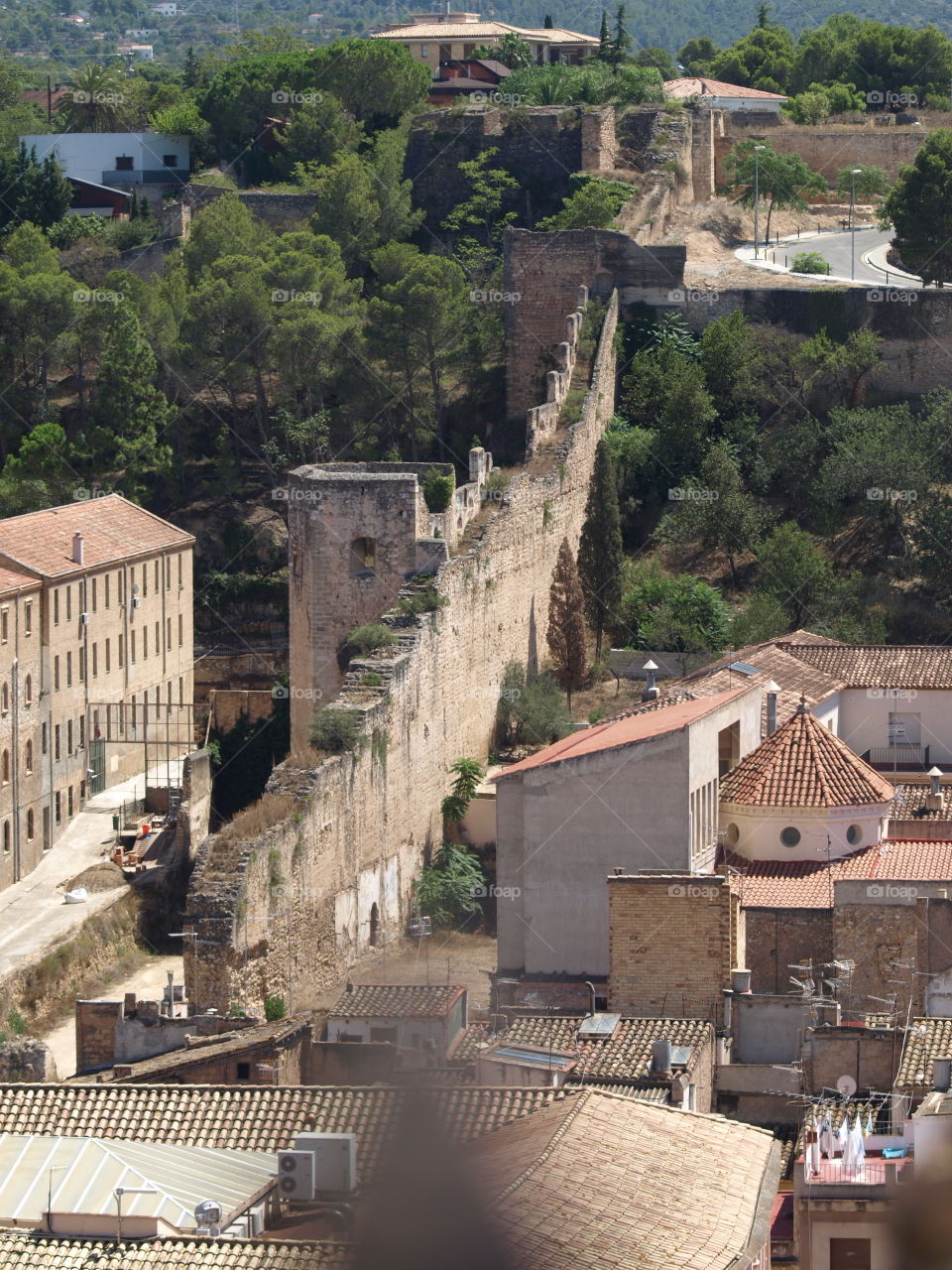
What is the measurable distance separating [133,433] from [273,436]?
92.9 inches

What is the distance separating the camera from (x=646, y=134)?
5275 cm

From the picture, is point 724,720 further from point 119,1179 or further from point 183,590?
point 183,590

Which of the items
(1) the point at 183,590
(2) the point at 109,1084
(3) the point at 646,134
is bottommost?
(1) the point at 183,590

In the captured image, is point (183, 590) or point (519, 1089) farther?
point (183, 590)

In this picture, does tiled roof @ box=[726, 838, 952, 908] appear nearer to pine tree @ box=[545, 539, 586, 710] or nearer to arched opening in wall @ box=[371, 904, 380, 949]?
arched opening in wall @ box=[371, 904, 380, 949]

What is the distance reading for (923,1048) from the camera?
18.7m

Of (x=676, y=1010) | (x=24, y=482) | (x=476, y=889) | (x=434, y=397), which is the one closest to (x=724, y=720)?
(x=476, y=889)

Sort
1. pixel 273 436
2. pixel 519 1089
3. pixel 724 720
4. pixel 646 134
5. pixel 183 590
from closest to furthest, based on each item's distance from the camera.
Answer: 1. pixel 519 1089
2. pixel 724 720
3. pixel 183 590
4. pixel 273 436
5. pixel 646 134

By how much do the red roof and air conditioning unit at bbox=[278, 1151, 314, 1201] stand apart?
38.5 feet

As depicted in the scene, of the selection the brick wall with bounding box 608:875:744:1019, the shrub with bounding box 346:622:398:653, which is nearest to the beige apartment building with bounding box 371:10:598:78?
the shrub with bounding box 346:622:398:653

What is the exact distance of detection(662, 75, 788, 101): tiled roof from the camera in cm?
5995

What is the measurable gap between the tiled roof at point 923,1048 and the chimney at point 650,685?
1114 centimetres

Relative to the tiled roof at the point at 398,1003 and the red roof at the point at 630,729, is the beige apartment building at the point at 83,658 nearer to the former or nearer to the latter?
the red roof at the point at 630,729
